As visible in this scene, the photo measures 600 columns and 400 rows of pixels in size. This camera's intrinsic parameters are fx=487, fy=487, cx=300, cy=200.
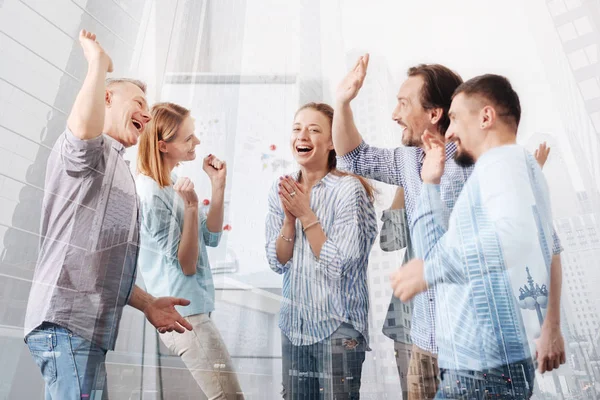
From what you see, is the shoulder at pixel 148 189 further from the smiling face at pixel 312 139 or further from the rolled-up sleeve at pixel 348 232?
the rolled-up sleeve at pixel 348 232

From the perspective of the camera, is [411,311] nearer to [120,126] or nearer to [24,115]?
[120,126]

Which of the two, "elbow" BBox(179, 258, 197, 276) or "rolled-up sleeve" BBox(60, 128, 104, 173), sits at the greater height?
"rolled-up sleeve" BBox(60, 128, 104, 173)

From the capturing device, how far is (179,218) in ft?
4.73

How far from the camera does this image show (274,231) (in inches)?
54.7

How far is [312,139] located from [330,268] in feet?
1.23

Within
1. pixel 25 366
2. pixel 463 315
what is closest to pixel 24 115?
pixel 25 366

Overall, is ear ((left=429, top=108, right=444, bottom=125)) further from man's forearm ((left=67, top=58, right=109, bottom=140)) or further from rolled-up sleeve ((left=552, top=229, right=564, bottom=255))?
man's forearm ((left=67, top=58, right=109, bottom=140))

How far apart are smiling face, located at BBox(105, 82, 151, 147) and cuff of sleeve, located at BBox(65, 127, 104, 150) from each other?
0.34 feet

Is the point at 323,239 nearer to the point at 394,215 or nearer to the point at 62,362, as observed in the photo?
the point at 394,215

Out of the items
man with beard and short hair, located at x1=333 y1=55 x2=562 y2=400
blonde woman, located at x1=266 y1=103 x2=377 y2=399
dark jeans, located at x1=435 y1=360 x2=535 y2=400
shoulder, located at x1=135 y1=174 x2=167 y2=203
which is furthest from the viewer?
shoulder, located at x1=135 y1=174 x2=167 y2=203

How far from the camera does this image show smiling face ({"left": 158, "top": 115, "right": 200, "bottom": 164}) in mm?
1499

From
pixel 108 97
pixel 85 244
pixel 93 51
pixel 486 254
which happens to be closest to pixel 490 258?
pixel 486 254

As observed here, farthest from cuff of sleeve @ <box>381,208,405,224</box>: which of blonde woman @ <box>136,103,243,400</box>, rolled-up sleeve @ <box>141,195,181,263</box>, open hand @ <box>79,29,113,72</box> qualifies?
open hand @ <box>79,29,113,72</box>

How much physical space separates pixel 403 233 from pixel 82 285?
829 millimetres
